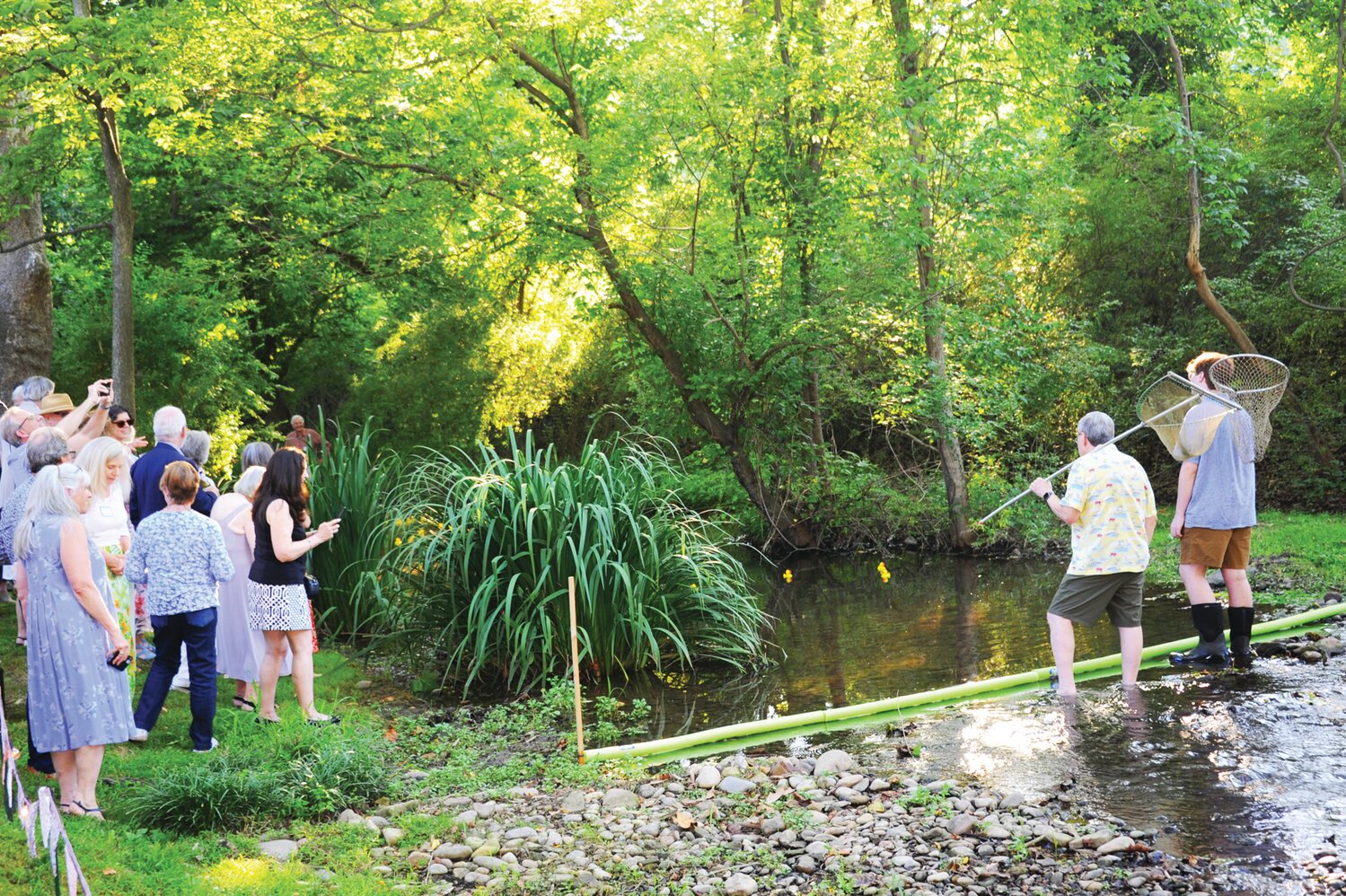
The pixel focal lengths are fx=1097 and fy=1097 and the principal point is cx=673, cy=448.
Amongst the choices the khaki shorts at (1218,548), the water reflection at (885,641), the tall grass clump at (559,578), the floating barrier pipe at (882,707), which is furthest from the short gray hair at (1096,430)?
the tall grass clump at (559,578)

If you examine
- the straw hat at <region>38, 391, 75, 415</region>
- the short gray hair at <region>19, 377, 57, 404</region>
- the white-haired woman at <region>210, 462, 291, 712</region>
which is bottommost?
the white-haired woman at <region>210, 462, 291, 712</region>

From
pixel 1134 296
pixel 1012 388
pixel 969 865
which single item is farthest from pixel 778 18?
pixel 969 865

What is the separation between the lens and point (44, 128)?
9.86 metres

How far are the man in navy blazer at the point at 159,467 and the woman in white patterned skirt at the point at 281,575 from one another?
0.52 metres

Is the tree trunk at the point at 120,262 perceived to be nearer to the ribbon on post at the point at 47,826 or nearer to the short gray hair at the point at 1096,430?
the ribbon on post at the point at 47,826

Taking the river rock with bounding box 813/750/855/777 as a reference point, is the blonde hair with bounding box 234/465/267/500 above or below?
above

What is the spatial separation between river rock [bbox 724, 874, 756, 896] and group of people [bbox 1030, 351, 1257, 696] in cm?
296

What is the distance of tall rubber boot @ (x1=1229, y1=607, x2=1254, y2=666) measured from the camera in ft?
22.0

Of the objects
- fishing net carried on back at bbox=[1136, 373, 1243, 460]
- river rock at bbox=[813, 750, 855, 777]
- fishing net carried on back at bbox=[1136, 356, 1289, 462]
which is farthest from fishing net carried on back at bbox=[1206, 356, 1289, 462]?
river rock at bbox=[813, 750, 855, 777]

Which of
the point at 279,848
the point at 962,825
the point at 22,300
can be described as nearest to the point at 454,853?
the point at 279,848

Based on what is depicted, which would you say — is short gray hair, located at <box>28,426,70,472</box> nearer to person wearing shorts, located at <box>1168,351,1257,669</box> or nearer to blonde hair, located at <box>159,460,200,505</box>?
blonde hair, located at <box>159,460,200,505</box>

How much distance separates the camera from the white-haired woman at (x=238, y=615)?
21.7ft

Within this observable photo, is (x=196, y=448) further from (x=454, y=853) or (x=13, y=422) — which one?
(x=454, y=853)

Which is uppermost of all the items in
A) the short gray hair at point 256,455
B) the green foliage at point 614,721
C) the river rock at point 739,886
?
the short gray hair at point 256,455
